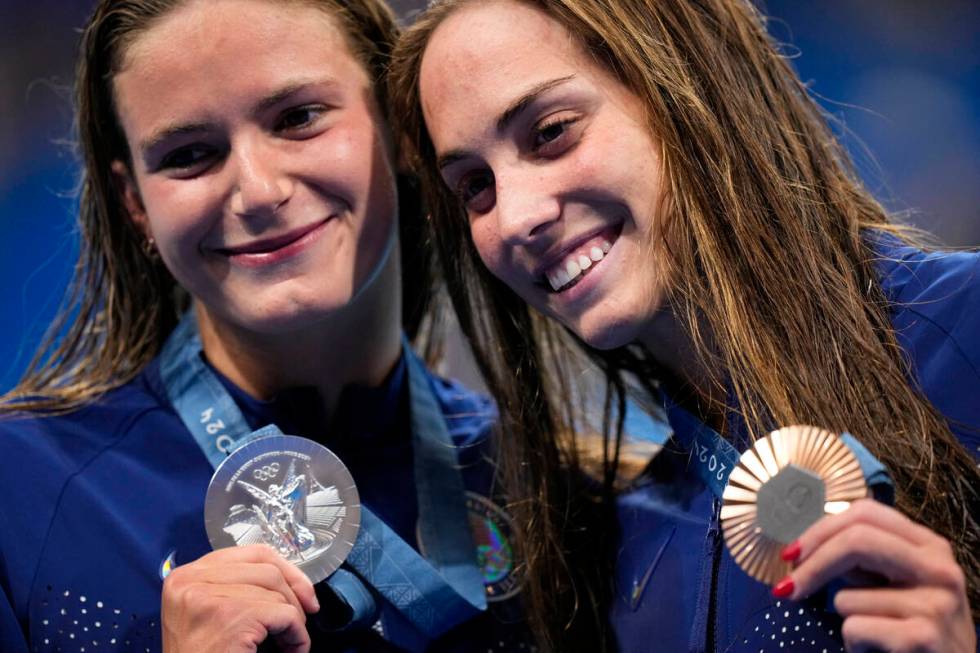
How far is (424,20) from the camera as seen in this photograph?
2.54 metres

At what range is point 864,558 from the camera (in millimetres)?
1568

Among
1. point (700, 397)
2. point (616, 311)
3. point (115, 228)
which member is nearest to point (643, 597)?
point (700, 397)

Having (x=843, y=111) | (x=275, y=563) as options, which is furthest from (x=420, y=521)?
(x=843, y=111)

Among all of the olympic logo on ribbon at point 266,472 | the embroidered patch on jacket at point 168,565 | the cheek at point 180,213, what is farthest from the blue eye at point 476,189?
the embroidered patch on jacket at point 168,565

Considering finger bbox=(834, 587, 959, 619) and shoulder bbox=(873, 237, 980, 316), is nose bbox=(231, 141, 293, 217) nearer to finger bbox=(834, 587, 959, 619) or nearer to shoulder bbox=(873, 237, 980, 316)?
shoulder bbox=(873, 237, 980, 316)

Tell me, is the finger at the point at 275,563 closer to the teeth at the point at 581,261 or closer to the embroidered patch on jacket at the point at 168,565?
the embroidered patch on jacket at the point at 168,565

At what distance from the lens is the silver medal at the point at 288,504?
2.28m

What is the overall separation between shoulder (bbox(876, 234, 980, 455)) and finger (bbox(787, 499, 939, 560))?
18.8 inches

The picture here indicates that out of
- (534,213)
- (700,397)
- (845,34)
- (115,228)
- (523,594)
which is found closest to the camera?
(534,213)

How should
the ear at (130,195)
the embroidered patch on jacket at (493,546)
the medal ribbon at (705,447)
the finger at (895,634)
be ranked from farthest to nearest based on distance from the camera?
the ear at (130,195), the embroidered patch on jacket at (493,546), the medal ribbon at (705,447), the finger at (895,634)

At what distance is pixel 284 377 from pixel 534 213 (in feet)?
2.66

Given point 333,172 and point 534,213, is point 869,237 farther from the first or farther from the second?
point 333,172

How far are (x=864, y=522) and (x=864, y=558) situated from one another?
0.15 ft

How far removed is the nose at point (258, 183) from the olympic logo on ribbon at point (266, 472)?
0.52m
